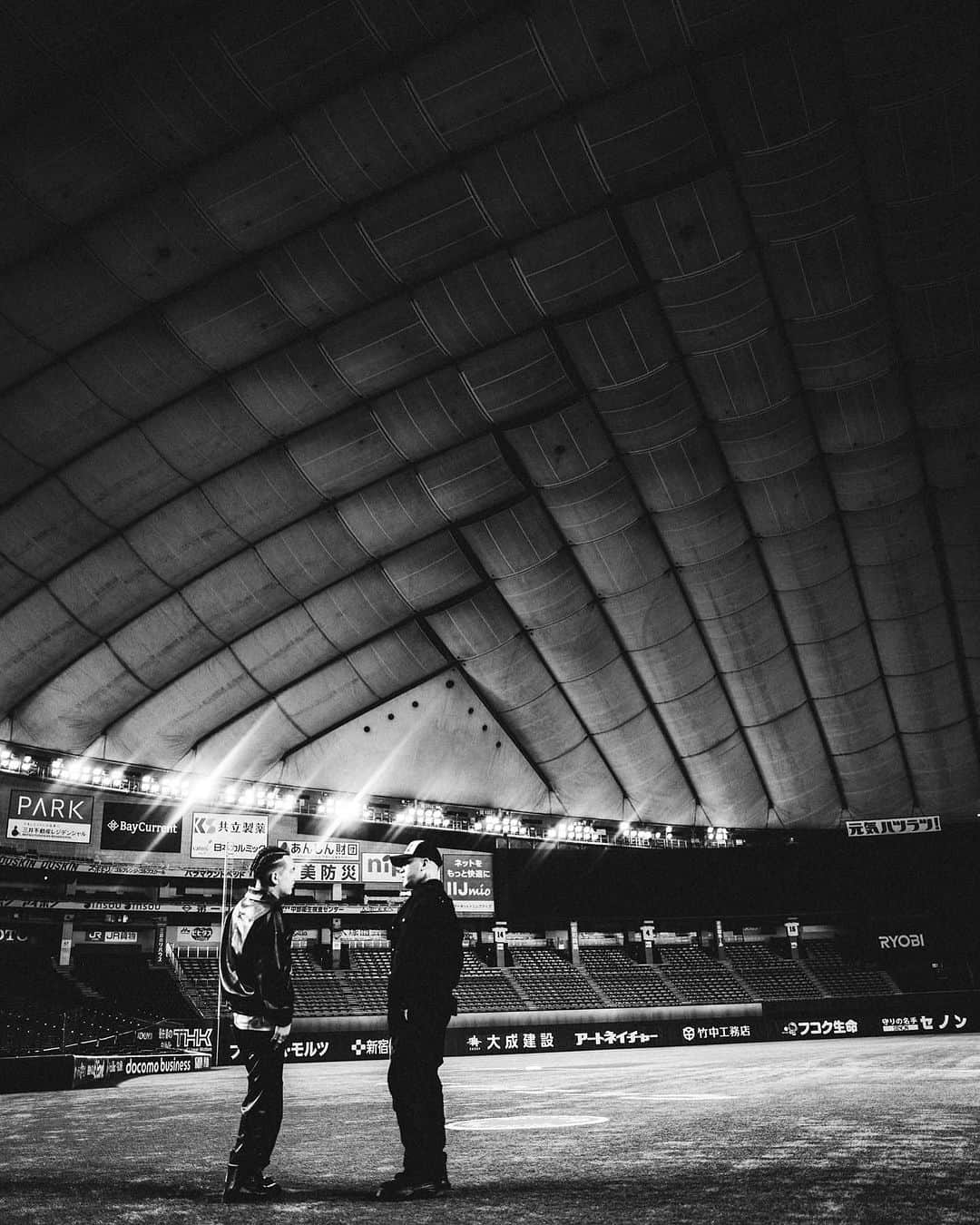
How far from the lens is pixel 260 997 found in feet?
18.8

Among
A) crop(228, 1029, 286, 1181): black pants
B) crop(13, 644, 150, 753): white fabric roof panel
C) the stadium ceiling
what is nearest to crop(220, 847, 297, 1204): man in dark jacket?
crop(228, 1029, 286, 1181): black pants

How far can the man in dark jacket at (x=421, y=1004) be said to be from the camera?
5312 mm

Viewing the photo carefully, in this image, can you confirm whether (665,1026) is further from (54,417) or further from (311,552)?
(54,417)

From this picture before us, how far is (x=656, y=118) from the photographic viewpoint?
25438mm

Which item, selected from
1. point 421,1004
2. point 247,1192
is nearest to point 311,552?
point 421,1004

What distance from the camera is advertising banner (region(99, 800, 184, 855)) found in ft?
129

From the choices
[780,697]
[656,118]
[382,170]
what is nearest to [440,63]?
[382,170]

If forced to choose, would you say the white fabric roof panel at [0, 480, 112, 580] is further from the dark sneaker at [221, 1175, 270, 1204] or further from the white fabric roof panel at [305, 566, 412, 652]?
the dark sneaker at [221, 1175, 270, 1204]

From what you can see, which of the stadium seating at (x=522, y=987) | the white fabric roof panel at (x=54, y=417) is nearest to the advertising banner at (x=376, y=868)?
the stadium seating at (x=522, y=987)

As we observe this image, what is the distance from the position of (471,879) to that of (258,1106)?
41.9m

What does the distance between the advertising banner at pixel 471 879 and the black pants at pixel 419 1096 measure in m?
40.8

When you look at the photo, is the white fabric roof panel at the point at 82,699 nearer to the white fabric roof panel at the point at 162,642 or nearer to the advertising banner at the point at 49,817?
the white fabric roof panel at the point at 162,642

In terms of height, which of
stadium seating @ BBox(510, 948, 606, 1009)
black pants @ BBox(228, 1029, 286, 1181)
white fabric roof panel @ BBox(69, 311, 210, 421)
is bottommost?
stadium seating @ BBox(510, 948, 606, 1009)

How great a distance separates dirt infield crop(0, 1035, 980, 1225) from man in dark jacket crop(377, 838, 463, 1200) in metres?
A: 0.39
